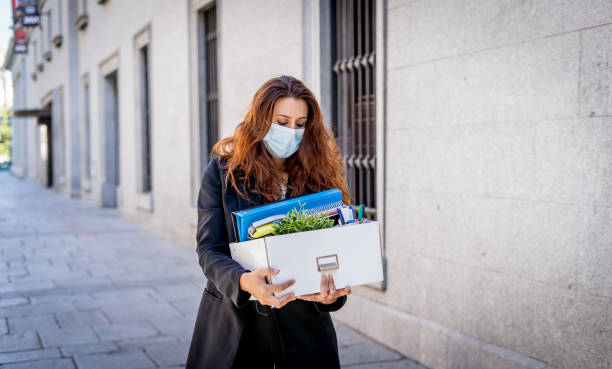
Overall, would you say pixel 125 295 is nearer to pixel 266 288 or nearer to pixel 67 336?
pixel 67 336

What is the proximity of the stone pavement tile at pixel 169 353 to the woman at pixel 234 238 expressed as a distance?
2.20m

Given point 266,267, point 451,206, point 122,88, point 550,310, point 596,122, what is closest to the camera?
point 266,267

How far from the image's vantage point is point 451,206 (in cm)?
395

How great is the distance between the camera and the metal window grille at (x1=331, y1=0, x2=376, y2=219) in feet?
16.9

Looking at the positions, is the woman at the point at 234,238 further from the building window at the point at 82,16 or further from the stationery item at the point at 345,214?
the building window at the point at 82,16

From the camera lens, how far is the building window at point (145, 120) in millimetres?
A: 12323

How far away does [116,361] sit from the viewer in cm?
424

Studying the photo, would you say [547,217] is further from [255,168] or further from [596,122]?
[255,168]

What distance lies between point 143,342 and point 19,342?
896 mm

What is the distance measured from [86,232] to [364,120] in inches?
291

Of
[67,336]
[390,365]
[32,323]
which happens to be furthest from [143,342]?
[390,365]

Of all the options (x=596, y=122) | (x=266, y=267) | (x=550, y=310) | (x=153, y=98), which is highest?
(x=153, y=98)

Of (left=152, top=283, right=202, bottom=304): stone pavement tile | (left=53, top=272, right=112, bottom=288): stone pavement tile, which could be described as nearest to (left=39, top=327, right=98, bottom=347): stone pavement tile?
(left=152, top=283, right=202, bottom=304): stone pavement tile

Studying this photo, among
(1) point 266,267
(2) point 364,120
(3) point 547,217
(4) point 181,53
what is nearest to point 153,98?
(4) point 181,53
